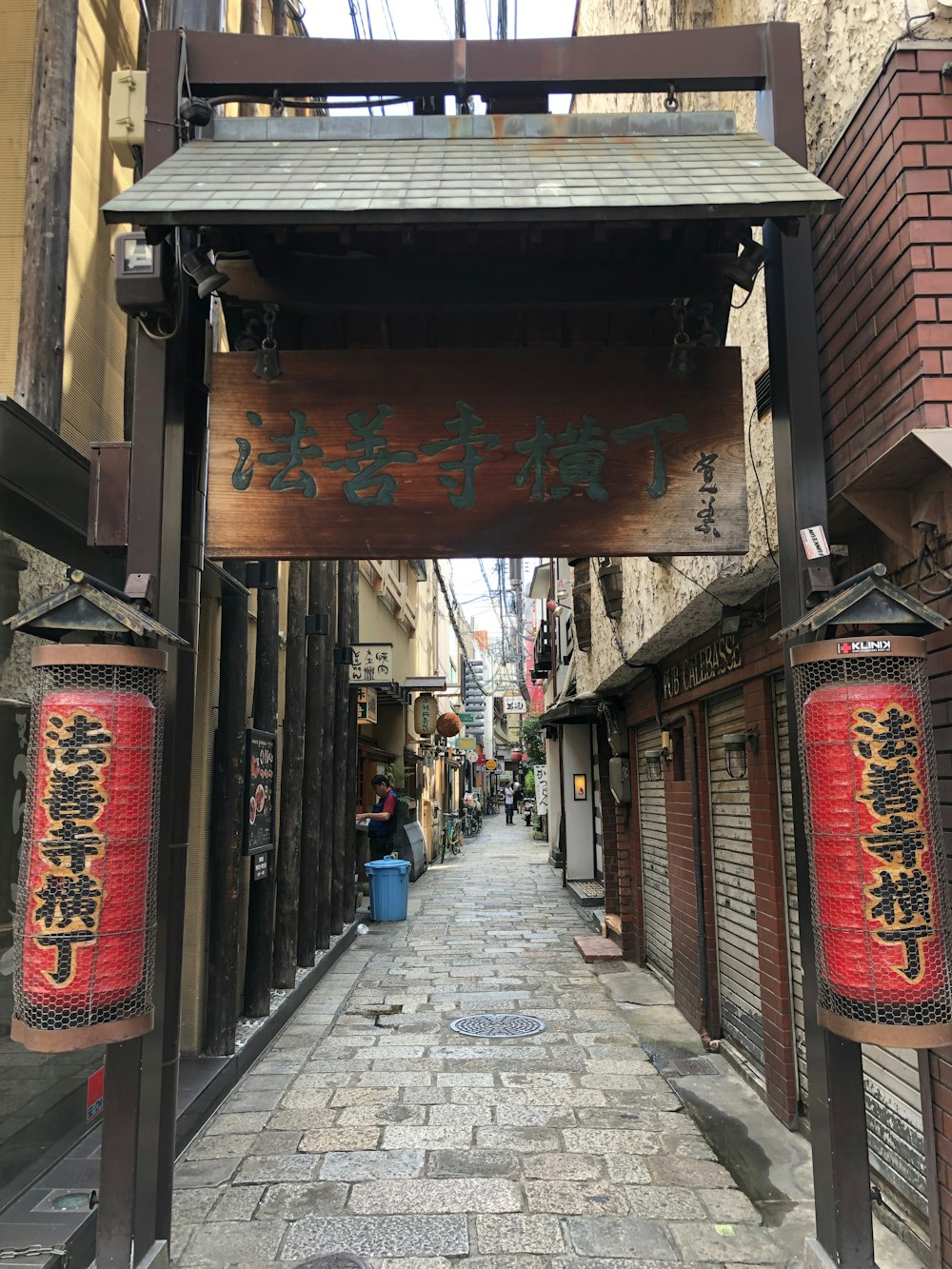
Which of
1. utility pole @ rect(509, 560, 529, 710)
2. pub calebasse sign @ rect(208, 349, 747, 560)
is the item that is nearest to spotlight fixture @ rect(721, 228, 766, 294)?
pub calebasse sign @ rect(208, 349, 747, 560)

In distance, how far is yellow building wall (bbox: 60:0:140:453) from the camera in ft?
16.7

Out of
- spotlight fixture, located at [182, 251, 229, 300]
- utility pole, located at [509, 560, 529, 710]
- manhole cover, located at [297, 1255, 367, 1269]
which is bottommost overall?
manhole cover, located at [297, 1255, 367, 1269]

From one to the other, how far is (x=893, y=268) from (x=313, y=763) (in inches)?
318

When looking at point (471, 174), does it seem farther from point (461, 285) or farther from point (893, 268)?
point (893, 268)

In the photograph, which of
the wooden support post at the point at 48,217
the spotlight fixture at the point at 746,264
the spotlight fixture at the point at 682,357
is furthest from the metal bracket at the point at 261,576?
the spotlight fixture at the point at 746,264

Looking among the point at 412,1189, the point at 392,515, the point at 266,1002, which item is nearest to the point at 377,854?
the point at 266,1002

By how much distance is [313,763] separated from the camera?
393 inches

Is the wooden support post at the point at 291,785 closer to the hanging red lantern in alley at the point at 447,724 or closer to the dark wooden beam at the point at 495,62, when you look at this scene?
the dark wooden beam at the point at 495,62

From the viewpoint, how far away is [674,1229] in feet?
13.9

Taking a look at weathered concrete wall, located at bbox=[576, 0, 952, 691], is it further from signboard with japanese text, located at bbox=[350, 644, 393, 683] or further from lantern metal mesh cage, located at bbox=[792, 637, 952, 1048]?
signboard with japanese text, located at bbox=[350, 644, 393, 683]

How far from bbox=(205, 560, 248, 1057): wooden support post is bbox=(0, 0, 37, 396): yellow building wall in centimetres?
265

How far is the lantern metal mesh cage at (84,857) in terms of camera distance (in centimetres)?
280

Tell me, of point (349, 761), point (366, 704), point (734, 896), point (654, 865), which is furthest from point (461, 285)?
point (366, 704)

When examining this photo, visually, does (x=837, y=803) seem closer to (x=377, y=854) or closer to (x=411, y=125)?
(x=411, y=125)
